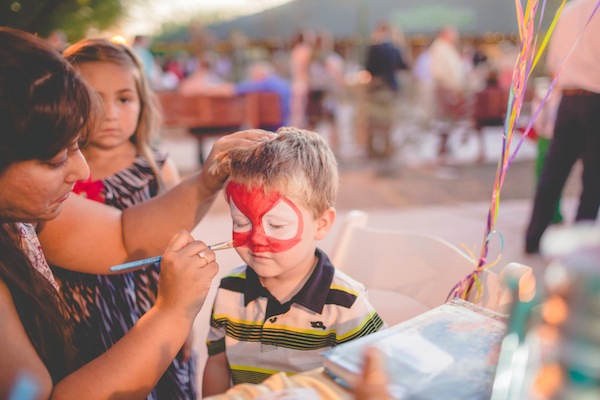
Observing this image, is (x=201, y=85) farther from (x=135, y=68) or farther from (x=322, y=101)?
(x=135, y=68)

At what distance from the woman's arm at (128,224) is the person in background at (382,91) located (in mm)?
4792

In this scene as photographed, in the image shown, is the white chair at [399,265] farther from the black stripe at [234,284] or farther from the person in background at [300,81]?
the person in background at [300,81]

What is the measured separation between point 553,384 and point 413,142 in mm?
5603

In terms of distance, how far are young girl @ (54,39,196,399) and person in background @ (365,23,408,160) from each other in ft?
14.4

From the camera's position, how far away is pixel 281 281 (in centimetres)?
120

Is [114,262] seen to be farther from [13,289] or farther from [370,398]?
[370,398]

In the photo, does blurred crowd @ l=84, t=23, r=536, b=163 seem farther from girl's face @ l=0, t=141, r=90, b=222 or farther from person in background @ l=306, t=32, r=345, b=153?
girl's face @ l=0, t=141, r=90, b=222

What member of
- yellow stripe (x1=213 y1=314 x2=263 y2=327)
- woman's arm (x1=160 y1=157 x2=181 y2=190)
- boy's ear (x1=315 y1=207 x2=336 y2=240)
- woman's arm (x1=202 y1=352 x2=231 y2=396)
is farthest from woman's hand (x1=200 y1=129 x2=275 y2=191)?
woman's arm (x1=160 y1=157 x2=181 y2=190)

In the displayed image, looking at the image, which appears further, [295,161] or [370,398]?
[295,161]

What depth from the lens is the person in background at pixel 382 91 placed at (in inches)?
233

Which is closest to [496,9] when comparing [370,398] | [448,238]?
[448,238]

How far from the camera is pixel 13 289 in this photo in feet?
2.74

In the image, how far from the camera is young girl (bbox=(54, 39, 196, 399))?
4.30 ft

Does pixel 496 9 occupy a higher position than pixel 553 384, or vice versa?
pixel 496 9
